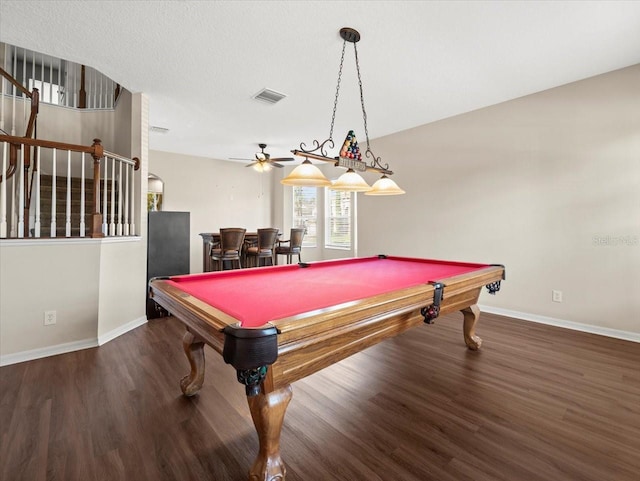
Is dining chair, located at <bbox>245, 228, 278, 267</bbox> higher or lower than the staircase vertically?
lower

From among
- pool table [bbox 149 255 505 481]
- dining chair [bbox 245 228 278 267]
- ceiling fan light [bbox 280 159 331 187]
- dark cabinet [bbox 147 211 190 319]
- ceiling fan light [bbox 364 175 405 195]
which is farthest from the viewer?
dining chair [bbox 245 228 278 267]

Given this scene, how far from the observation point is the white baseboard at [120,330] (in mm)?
2881

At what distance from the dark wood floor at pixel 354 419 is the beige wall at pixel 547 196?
916mm

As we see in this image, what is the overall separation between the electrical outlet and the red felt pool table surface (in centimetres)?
154

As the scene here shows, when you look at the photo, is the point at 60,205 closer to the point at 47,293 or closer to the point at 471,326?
the point at 47,293

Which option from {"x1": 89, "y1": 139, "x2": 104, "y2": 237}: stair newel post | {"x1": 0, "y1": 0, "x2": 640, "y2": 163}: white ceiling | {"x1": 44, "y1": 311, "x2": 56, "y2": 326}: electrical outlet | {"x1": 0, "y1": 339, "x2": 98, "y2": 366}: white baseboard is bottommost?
{"x1": 0, "y1": 339, "x2": 98, "y2": 366}: white baseboard

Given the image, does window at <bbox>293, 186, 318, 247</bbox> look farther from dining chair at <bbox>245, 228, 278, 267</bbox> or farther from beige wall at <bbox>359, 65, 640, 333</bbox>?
beige wall at <bbox>359, 65, 640, 333</bbox>

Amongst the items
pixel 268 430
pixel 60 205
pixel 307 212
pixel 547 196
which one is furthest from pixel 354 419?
pixel 307 212

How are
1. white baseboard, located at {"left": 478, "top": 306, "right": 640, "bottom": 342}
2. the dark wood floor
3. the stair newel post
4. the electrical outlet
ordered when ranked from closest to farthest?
the dark wood floor → the electrical outlet → the stair newel post → white baseboard, located at {"left": 478, "top": 306, "right": 640, "bottom": 342}

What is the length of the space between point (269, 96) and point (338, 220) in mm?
3666

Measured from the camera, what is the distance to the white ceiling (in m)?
2.24

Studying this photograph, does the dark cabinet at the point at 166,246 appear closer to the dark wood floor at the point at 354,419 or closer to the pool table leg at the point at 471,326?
the dark wood floor at the point at 354,419

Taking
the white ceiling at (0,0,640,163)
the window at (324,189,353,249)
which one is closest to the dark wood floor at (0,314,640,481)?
the white ceiling at (0,0,640,163)

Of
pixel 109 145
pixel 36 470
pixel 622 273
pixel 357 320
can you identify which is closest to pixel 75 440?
pixel 36 470
